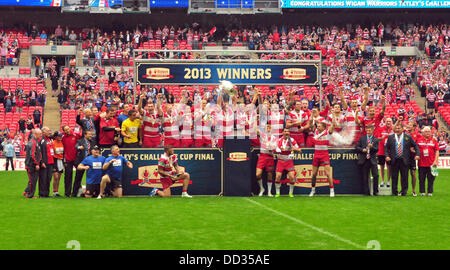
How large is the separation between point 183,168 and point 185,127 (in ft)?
5.96

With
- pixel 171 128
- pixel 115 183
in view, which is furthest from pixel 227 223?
pixel 171 128

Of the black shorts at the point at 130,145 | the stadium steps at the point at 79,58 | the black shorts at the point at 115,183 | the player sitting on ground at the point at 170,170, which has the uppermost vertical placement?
the stadium steps at the point at 79,58

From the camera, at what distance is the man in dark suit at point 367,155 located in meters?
17.4

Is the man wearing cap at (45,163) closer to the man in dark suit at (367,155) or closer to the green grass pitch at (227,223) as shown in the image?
the green grass pitch at (227,223)

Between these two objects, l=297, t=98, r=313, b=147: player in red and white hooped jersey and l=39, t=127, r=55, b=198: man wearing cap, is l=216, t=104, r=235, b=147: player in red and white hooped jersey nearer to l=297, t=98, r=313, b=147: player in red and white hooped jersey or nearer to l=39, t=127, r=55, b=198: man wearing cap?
l=297, t=98, r=313, b=147: player in red and white hooped jersey

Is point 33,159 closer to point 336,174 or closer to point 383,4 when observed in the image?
point 336,174

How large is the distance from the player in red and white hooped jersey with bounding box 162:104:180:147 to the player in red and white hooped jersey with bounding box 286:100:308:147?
3159mm

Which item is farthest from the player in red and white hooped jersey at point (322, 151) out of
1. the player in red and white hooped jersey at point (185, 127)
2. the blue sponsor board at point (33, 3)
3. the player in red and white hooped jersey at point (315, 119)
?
the blue sponsor board at point (33, 3)

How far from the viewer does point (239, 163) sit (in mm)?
17000

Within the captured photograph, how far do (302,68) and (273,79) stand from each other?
97 centimetres

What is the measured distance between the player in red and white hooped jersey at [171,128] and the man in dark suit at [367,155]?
507 centimetres

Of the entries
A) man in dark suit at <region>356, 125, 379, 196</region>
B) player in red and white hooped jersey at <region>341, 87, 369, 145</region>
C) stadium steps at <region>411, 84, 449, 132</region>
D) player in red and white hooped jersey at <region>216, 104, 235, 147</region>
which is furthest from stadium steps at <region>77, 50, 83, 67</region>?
man in dark suit at <region>356, 125, 379, 196</region>

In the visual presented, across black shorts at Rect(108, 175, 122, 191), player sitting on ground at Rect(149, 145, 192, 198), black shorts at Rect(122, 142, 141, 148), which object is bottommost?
black shorts at Rect(108, 175, 122, 191)

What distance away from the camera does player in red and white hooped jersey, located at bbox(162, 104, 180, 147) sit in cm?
1823
